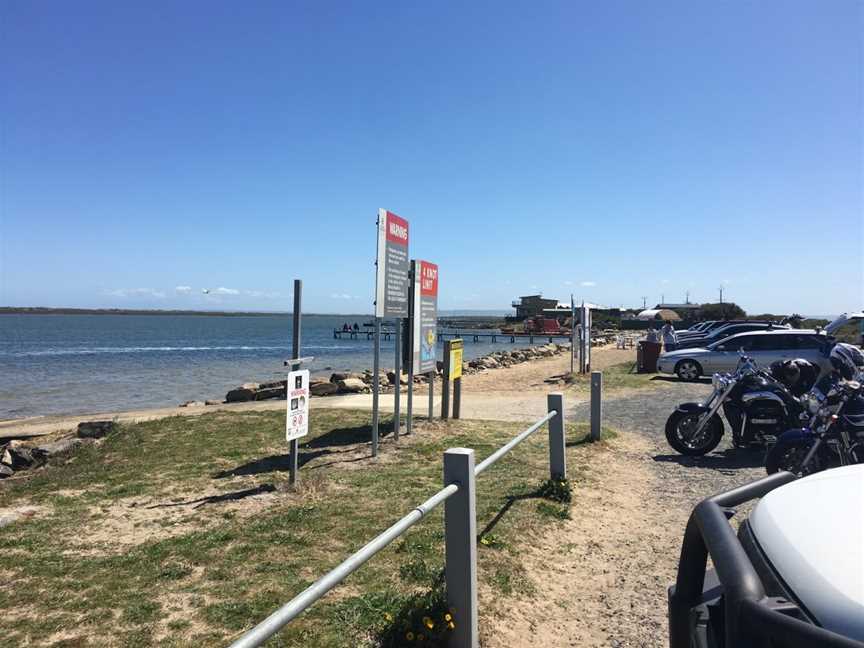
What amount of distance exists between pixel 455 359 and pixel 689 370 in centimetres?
973

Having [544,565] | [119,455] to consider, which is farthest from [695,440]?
[119,455]

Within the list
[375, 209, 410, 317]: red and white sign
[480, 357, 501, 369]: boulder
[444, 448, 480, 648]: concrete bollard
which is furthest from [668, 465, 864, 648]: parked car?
[480, 357, 501, 369]: boulder

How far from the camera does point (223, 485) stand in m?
6.62

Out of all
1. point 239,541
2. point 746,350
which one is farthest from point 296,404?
point 746,350

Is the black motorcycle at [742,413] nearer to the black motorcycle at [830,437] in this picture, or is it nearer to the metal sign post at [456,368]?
the black motorcycle at [830,437]

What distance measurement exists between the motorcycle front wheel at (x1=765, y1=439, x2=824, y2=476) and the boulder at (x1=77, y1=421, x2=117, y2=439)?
9.52 metres

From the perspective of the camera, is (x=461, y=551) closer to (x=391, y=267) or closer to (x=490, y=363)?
(x=391, y=267)

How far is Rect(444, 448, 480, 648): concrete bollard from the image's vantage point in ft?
10.6

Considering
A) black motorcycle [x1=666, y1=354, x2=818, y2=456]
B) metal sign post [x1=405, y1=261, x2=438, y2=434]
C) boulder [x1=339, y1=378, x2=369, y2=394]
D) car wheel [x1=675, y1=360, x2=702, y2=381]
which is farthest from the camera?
boulder [x1=339, y1=378, x2=369, y2=394]

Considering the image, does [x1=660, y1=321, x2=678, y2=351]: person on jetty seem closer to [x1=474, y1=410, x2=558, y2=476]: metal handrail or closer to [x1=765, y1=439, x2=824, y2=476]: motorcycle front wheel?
[x1=765, y1=439, x2=824, y2=476]: motorcycle front wheel

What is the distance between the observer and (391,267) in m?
8.64

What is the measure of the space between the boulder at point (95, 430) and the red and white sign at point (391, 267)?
5220mm

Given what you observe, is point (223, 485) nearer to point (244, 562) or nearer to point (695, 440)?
point (244, 562)

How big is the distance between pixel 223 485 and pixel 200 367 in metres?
33.1
